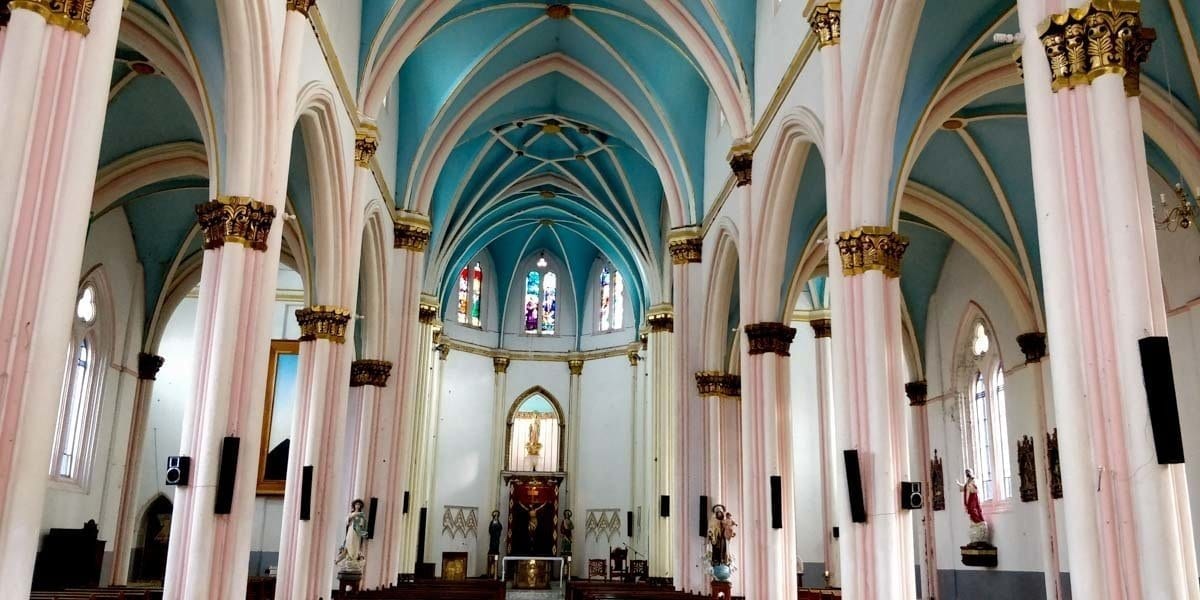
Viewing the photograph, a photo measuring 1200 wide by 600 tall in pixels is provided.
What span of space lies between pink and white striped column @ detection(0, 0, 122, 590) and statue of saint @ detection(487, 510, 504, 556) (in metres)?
26.4

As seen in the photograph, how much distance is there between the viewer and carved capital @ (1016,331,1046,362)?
17.5 metres

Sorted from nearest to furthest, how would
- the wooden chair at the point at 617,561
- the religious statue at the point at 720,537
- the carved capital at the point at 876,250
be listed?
the carved capital at the point at 876,250
the religious statue at the point at 720,537
the wooden chair at the point at 617,561

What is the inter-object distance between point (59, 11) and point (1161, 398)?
24.5ft

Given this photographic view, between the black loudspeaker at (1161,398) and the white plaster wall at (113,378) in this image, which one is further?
the white plaster wall at (113,378)

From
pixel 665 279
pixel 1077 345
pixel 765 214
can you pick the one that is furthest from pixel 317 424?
pixel 665 279

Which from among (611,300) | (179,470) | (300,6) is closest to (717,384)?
(300,6)

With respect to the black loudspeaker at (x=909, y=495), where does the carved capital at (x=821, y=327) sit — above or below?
above

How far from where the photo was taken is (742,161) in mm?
15898

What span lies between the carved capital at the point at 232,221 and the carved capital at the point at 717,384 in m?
11.0

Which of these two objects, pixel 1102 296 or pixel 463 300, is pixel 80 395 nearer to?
pixel 463 300

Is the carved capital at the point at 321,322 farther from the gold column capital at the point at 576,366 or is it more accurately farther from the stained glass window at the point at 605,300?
the stained glass window at the point at 605,300

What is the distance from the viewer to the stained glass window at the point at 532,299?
3541cm

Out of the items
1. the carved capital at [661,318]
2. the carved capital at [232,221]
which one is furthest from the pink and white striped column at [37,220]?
the carved capital at [661,318]

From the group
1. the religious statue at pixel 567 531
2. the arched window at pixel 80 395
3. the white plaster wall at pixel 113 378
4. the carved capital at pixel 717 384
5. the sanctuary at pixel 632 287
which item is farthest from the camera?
the religious statue at pixel 567 531
